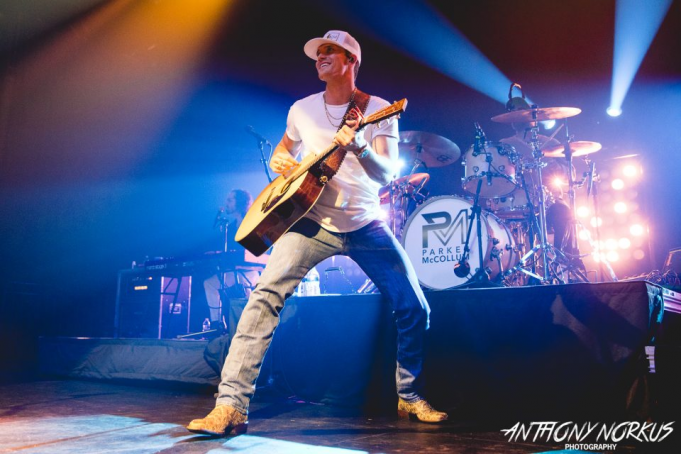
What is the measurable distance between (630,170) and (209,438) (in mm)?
12060

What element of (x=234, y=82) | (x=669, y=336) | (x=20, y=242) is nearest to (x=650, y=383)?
(x=669, y=336)

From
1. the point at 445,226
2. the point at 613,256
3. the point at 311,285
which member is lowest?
the point at 311,285

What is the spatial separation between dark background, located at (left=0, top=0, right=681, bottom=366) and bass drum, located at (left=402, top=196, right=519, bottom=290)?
339cm

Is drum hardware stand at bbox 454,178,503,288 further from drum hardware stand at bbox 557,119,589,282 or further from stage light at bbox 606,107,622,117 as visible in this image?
stage light at bbox 606,107,622,117

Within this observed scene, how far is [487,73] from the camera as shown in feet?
28.3

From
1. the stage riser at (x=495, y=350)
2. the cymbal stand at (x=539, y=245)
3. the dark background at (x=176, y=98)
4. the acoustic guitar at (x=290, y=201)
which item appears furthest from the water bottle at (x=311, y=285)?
the dark background at (x=176, y=98)

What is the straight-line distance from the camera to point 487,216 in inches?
213

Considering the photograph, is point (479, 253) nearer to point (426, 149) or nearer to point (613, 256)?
point (426, 149)

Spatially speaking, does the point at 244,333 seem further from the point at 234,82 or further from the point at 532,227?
the point at 234,82

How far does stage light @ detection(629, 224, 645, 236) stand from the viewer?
11008 mm

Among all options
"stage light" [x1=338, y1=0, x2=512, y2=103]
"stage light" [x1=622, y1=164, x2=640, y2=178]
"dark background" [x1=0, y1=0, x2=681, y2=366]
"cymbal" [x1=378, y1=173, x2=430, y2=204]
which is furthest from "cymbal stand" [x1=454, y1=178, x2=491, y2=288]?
"stage light" [x1=622, y1=164, x2=640, y2=178]

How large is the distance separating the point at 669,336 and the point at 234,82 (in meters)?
7.37

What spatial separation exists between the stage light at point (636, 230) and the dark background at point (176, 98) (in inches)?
89.9

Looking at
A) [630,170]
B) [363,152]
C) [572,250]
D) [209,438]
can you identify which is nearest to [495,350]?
[363,152]
